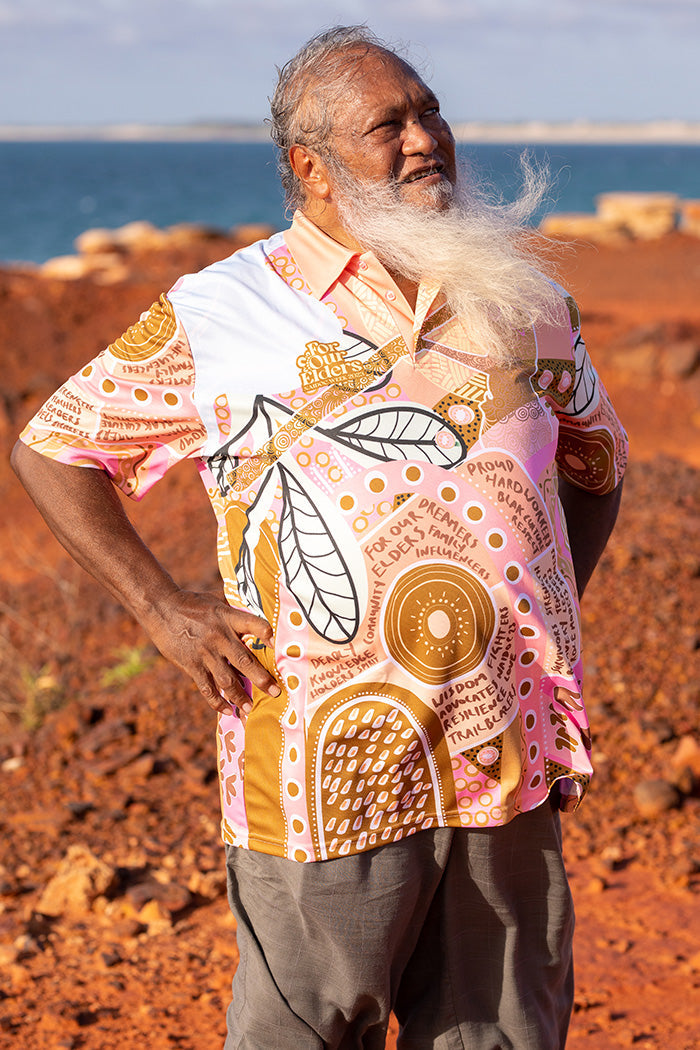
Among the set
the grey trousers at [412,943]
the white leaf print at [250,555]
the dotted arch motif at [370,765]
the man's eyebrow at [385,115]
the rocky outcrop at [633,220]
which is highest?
the man's eyebrow at [385,115]

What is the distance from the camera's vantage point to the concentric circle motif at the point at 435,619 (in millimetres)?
1727

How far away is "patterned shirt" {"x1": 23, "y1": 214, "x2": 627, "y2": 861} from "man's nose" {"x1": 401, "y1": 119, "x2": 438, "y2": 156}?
22 cm

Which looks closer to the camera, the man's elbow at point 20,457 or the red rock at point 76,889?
the man's elbow at point 20,457

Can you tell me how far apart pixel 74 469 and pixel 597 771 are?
2.77 metres

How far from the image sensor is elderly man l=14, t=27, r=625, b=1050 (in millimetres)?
A: 1726

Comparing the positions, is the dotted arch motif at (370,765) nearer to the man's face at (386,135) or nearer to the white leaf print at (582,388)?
the white leaf print at (582,388)

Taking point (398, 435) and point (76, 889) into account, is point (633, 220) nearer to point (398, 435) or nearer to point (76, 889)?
point (76, 889)

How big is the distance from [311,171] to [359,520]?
63cm

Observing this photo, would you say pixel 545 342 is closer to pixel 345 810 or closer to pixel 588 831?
pixel 345 810

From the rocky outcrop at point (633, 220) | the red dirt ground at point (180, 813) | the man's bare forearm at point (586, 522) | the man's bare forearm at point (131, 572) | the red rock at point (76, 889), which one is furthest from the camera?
the rocky outcrop at point (633, 220)

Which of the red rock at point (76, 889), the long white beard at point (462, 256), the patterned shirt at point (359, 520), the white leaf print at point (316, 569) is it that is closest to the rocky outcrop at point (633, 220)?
the red rock at point (76, 889)

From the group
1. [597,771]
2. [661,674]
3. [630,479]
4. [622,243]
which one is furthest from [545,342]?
[622,243]

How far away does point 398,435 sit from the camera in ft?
5.62

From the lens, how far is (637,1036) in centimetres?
278
